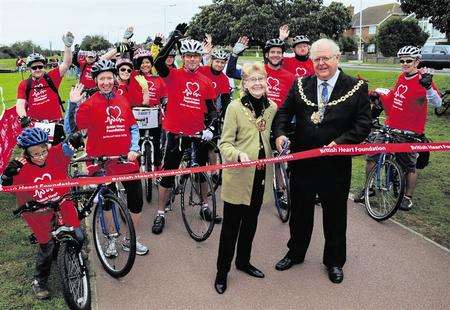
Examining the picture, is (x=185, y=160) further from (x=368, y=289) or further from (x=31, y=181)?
(x=368, y=289)

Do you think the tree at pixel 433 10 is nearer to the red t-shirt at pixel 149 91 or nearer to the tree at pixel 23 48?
the red t-shirt at pixel 149 91

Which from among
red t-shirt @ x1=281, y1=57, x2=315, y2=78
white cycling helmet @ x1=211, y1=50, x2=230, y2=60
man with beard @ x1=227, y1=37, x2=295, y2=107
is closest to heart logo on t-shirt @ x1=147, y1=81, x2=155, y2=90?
white cycling helmet @ x1=211, y1=50, x2=230, y2=60

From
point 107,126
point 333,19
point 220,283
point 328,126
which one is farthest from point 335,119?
point 333,19

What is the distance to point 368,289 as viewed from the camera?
4.28m

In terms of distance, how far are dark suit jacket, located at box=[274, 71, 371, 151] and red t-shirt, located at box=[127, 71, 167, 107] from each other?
128 inches

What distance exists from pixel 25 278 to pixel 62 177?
1.22 meters

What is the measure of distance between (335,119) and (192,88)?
214 centimetres

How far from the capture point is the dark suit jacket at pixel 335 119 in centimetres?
414

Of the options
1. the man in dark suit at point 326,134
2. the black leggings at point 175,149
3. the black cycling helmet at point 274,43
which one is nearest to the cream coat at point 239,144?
the man in dark suit at point 326,134

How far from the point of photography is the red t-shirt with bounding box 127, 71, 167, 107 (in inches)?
278

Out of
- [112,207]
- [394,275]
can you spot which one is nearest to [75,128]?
[112,207]

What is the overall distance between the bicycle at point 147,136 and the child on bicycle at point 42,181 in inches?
101

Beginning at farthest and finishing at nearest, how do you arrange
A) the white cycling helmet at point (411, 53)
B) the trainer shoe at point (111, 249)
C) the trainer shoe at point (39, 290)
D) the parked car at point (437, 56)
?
the parked car at point (437, 56) < the white cycling helmet at point (411, 53) < the trainer shoe at point (111, 249) < the trainer shoe at point (39, 290)

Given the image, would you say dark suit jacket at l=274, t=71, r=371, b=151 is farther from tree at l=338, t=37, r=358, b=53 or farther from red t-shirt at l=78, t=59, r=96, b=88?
tree at l=338, t=37, r=358, b=53
